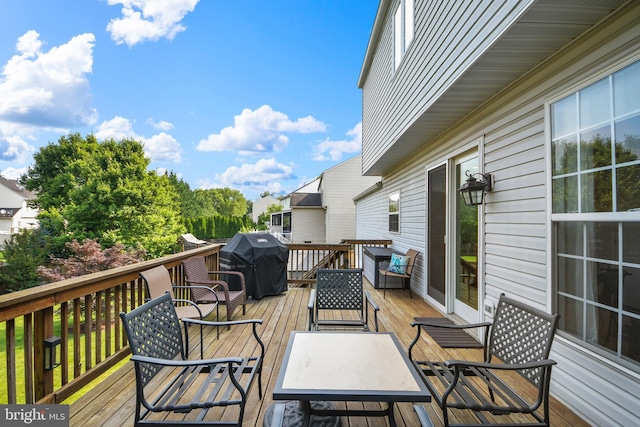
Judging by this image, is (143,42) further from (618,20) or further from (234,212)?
(234,212)

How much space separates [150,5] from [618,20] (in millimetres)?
14755

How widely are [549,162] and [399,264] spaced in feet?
12.0

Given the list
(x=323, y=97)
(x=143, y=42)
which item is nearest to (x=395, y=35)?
(x=143, y=42)

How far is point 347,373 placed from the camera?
1739 millimetres

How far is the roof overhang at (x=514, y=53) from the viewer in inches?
81.0

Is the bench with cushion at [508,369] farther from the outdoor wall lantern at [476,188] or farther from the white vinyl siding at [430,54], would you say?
the white vinyl siding at [430,54]

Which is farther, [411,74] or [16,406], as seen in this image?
[411,74]

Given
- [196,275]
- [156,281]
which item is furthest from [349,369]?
[196,275]

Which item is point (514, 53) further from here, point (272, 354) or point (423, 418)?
point (272, 354)

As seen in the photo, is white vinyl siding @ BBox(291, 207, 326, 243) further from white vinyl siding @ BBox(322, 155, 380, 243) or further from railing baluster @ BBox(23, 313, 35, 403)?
railing baluster @ BBox(23, 313, 35, 403)

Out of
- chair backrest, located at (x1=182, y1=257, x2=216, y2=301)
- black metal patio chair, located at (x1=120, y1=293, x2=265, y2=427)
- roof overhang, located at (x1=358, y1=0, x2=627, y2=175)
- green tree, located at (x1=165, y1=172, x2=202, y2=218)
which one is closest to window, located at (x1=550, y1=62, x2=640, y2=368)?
roof overhang, located at (x1=358, y1=0, x2=627, y2=175)

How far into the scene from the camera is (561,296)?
2.56 meters

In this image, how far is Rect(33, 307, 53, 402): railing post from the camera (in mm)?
2252

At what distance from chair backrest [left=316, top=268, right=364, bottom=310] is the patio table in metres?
1.28
